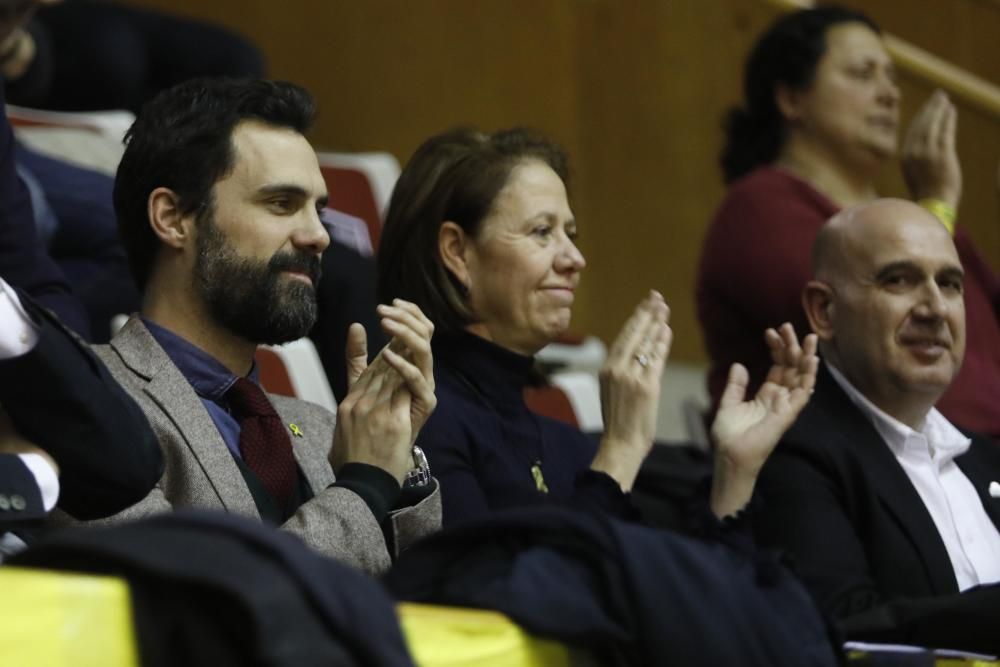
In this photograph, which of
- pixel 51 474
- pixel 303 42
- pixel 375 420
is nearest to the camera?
pixel 51 474

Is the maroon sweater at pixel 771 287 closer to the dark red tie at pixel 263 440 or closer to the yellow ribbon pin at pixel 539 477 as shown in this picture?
the yellow ribbon pin at pixel 539 477

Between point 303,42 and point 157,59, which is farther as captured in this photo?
point 303,42

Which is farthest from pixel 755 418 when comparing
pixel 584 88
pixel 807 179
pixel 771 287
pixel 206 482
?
pixel 584 88

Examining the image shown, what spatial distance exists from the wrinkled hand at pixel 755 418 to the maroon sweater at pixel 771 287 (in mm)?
365

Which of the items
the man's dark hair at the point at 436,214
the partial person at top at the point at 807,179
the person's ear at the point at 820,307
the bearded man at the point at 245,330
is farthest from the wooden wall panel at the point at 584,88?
the bearded man at the point at 245,330

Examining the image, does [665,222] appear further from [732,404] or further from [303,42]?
[732,404]

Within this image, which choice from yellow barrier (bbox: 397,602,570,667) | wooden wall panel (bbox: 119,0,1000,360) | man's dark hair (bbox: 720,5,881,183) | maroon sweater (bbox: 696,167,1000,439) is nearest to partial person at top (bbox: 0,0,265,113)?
wooden wall panel (bbox: 119,0,1000,360)

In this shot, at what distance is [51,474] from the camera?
3.77 ft

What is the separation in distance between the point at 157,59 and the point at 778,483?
188cm

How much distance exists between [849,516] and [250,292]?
0.68m

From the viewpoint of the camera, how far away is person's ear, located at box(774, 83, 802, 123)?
2557 millimetres

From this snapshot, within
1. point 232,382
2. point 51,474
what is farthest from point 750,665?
point 232,382

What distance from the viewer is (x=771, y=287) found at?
7.44 feet

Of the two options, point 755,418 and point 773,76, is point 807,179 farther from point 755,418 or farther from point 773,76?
point 755,418
